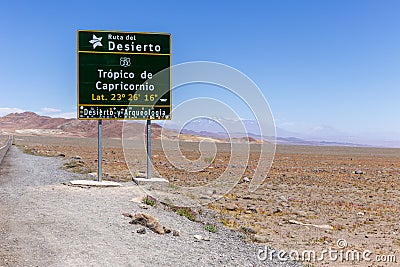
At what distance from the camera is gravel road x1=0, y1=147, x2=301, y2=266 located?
8.29 m

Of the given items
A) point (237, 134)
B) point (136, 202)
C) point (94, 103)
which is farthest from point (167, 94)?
point (136, 202)

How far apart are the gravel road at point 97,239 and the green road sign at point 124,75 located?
4.60 metres

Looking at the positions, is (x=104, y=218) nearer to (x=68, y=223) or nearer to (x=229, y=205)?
(x=68, y=223)

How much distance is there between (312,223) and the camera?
46.9 feet

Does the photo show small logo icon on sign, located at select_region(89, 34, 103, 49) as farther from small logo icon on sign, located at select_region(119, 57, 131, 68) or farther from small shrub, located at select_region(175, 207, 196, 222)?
small shrub, located at select_region(175, 207, 196, 222)

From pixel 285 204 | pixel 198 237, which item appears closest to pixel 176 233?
pixel 198 237

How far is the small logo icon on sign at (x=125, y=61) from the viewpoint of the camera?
59.4 feet

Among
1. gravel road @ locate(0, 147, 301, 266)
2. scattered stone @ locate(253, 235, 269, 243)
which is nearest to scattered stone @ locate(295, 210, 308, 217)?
scattered stone @ locate(253, 235, 269, 243)

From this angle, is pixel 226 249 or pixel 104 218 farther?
pixel 104 218

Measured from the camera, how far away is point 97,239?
377 inches

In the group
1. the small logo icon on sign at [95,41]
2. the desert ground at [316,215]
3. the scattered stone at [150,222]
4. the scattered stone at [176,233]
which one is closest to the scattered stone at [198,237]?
the scattered stone at [176,233]

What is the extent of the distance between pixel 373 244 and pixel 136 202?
22.6ft

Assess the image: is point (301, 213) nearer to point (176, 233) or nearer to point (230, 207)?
point (230, 207)

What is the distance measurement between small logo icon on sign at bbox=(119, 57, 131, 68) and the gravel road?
19.2ft
